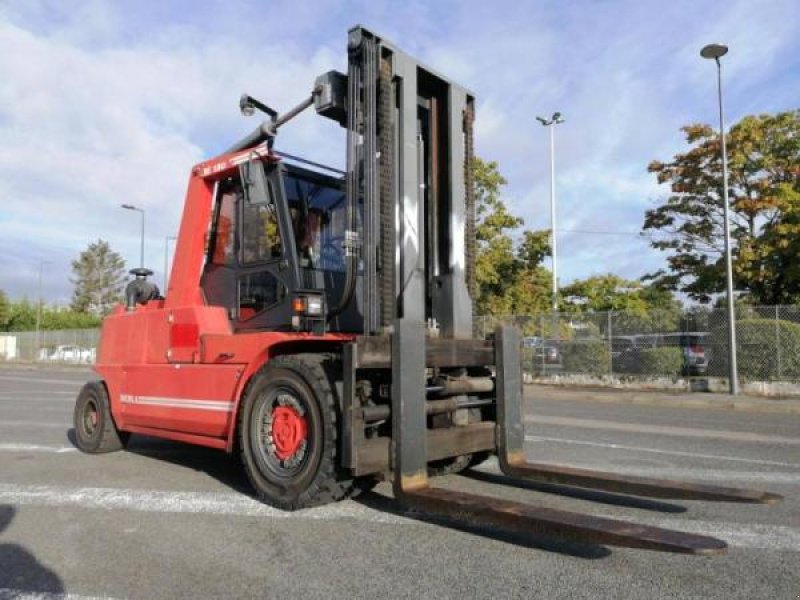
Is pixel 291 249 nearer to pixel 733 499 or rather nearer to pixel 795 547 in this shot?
pixel 733 499

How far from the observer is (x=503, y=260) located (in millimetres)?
26391

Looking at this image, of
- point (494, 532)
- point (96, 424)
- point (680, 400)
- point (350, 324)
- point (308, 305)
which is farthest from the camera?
point (680, 400)

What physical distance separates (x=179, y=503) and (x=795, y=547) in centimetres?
435

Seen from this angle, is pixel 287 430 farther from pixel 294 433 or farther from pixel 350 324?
pixel 350 324

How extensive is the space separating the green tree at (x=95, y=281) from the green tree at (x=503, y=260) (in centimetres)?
7056

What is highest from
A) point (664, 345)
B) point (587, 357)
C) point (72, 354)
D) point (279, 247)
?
point (279, 247)

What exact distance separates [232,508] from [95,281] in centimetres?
9035

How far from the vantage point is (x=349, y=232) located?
5496mm

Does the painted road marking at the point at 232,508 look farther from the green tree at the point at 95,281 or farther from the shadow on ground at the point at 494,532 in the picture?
the green tree at the point at 95,281

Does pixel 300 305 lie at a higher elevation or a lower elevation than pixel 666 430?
higher

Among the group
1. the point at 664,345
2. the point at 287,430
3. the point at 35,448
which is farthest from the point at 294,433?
the point at 664,345

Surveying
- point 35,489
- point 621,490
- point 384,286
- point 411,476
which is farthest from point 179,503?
point 621,490

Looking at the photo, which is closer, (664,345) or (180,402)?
(180,402)

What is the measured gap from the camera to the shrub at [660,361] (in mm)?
18875
